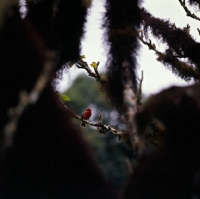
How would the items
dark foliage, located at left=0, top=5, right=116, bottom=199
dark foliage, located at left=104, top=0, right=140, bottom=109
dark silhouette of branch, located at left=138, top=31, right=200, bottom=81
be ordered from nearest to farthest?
dark foliage, located at left=0, top=5, right=116, bottom=199
dark foliage, located at left=104, top=0, right=140, bottom=109
dark silhouette of branch, located at left=138, top=31, right=200, bottom=81

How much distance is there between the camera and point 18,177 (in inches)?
137

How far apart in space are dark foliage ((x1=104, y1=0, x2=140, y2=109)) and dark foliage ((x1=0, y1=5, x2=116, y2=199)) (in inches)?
21.8

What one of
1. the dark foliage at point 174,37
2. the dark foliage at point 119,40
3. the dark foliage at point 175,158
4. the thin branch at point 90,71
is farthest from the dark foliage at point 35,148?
the dark foliage at point 174,37

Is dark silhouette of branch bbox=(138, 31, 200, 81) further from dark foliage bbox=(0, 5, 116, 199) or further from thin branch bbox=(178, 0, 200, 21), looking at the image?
dark foliage bbox=(0, 5, 116, 199)

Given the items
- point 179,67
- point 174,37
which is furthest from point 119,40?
point 174,37

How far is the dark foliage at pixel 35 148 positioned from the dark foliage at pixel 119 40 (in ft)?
1.82

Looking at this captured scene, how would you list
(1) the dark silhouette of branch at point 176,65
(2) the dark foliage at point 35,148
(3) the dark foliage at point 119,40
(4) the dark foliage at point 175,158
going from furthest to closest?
(1) the dark silhouette of branch at point 176,65, (3) the dark foliage at point 119,40, (2) the dark foliage at point 35,148, (4) the dark foliage at point 175,158

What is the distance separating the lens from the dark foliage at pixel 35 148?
11.2 feet

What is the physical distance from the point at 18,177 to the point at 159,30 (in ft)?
9.80

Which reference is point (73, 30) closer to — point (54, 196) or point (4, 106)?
point (4, 106)

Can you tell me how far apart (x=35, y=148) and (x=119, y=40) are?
4.05 ft

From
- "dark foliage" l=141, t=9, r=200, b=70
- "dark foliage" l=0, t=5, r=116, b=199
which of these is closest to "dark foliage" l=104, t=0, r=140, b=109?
"dark foliage" l=0, t=5, r=116, b=199

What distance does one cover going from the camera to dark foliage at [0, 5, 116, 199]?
340 cm

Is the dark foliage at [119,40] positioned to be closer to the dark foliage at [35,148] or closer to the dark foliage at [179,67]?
the dark foliage at [35,148]
